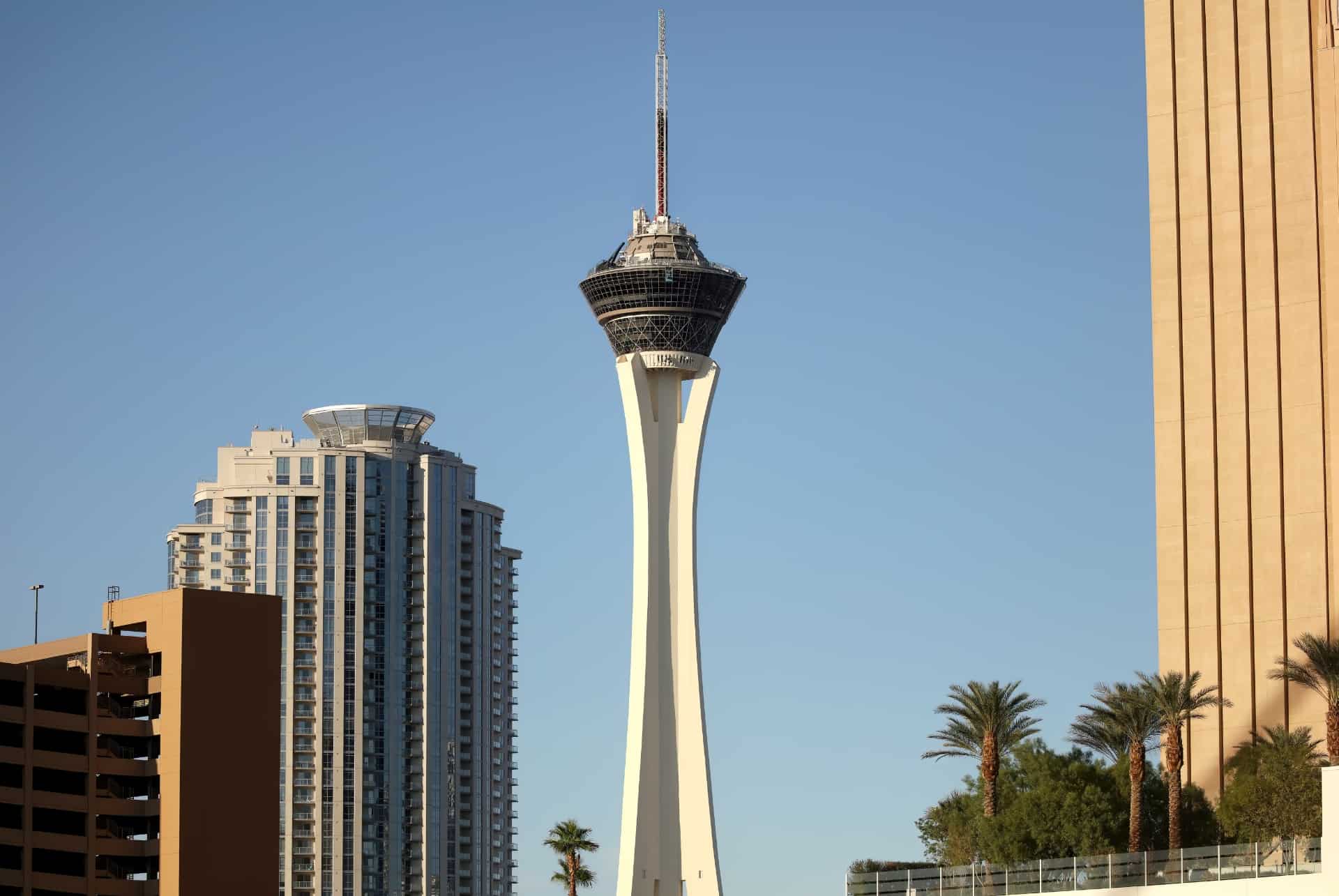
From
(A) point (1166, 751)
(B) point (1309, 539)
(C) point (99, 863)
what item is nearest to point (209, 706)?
(C) point (99, 863)

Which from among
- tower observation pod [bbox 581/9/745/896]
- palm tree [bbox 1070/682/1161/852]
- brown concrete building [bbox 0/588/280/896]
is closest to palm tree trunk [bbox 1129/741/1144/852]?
palm tree [bbox 1070/682/1161/852]

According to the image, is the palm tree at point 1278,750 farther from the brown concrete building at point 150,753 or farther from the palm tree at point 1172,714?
the brown concrete building at point 150,753

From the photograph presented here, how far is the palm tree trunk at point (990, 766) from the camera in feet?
293

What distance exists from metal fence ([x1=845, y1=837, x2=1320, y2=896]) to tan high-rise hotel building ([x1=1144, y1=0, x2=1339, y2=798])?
1186 inches

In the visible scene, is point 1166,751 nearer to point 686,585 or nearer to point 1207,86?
point 1207,86

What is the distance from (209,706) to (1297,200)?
55.6 m

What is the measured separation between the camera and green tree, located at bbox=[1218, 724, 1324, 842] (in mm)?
85250

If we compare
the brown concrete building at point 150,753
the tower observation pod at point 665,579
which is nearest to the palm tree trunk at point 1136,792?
the brown concrete building at point 150,753

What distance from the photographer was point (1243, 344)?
105938 millimetres

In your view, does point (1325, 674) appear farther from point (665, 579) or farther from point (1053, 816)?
point (665, 579)

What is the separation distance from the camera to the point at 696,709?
481 ft

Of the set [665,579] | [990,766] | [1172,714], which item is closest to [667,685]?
[665,579]

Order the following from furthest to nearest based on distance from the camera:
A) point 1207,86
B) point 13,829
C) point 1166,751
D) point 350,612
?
1. point 350,612
2. point 1207,86
3. point 13,829
4. point 1166,751

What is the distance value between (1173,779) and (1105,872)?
1405cm
